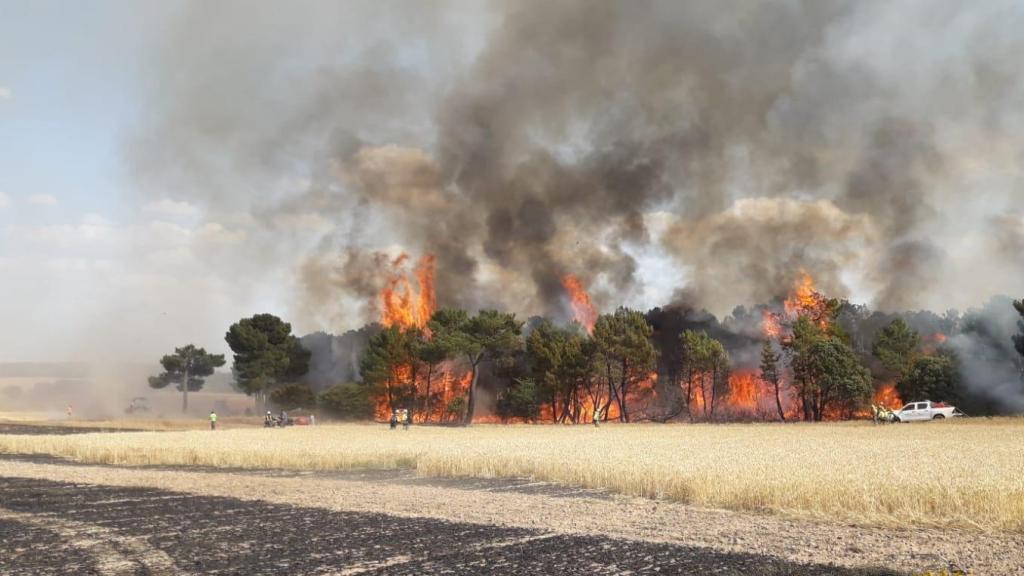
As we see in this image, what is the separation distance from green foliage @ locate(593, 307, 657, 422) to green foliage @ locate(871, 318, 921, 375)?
25032 millimetres

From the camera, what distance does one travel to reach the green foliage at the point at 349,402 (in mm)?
96500

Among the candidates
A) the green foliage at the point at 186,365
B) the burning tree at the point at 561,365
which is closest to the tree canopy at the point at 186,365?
the green foliage at the point at 186,365

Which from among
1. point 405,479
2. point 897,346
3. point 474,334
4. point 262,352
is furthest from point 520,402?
point 405,479

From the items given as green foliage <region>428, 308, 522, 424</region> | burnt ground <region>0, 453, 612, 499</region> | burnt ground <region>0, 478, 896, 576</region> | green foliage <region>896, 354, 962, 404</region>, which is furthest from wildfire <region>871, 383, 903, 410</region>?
burnt ground <region>0, 478, 896, 576</region>

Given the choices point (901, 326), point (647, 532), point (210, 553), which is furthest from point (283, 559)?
point (901, 326)

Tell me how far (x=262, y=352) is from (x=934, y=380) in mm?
81187

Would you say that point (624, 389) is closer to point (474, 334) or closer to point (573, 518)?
point (474, 334)

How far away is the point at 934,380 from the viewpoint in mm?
75000

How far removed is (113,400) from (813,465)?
13858 centimetres

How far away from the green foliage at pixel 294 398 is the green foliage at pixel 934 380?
71.5 meters

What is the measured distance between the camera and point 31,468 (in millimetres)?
32688

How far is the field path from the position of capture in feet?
46.0

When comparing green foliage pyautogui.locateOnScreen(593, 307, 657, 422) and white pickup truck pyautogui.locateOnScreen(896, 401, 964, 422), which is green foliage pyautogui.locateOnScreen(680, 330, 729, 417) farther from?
white pickup truck pyautogui.locateOnScreen(896, 401, 964, 422)

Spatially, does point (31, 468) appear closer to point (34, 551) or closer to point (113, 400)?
point (34, 551)
